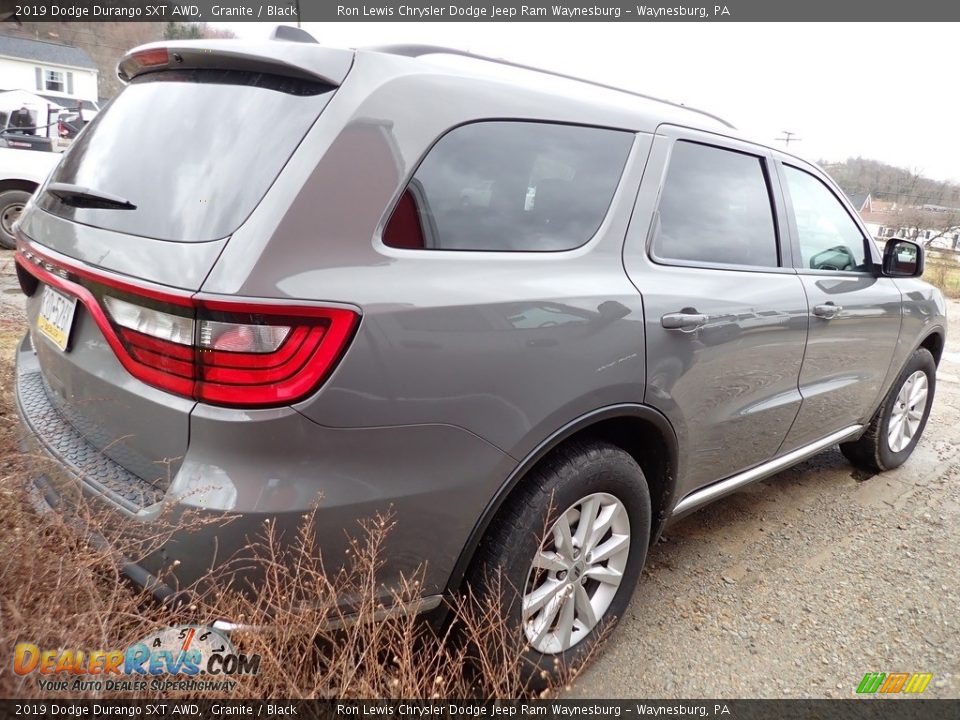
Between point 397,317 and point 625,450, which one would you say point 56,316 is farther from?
point 625,450

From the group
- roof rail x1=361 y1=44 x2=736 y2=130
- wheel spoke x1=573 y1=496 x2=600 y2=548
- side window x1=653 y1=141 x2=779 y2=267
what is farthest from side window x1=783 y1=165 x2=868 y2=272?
wheel spoke x1=573 y1=496 x2=600 y2=548

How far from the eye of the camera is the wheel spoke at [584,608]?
2186mm

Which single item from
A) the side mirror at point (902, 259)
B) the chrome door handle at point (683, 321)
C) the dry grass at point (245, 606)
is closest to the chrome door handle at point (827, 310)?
the side mirror at point (902, 259)

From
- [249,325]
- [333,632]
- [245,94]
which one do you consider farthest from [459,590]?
[245,94]

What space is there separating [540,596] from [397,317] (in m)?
1.04

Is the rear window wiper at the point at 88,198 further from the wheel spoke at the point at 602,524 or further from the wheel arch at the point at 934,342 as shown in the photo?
the wheel arch at the point at 934,342

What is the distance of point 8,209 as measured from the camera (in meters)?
8.84

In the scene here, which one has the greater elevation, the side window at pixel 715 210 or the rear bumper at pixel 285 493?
the side window at pixel 715 210

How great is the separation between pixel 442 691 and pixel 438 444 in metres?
0.69

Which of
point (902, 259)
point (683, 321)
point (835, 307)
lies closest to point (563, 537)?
point (683, 321)

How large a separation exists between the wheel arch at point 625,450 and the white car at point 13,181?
9327 millimetres

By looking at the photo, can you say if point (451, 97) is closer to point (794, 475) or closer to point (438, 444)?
point (438, 444)

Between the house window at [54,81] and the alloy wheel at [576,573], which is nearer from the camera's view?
the alloy wheel at [576,573]

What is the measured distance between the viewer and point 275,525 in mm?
1500
